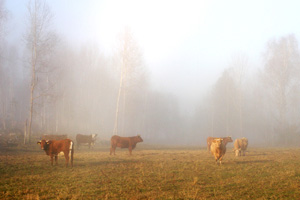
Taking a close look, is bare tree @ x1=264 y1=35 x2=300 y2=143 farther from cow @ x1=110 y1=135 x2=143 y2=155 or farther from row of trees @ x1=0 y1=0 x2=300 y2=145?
cow @ x1=110 y1=135 x2=143 y2=155

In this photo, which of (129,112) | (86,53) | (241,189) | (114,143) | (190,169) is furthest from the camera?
(129,112)

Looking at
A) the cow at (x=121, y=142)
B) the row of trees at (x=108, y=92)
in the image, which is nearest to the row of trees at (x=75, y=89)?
the row of trees at (x=108, y=92)

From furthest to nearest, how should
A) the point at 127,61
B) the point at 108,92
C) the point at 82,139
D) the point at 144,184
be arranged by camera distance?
the point at 108,92 → the point at 127,61 → the point at 82,139 → the point at 144,184

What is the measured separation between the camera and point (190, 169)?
10602 mm

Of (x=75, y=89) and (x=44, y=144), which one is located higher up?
(x=75, y=89)

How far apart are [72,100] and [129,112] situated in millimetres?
11406

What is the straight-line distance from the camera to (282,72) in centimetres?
3375

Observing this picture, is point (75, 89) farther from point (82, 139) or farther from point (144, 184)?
point (144, 184)

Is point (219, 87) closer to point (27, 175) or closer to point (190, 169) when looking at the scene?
point (190, 169)

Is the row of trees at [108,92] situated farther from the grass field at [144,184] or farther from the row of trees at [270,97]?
the grass field at [144,184]

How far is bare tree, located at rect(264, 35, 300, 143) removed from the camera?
33.6 metres

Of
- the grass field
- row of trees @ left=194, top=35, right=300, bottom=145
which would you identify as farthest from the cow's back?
row of trees @ left=194, top=35, right=300, bottom=145

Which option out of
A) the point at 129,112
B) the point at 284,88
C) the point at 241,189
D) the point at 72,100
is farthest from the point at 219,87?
the point at 241,189

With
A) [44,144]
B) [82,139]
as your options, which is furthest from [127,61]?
[44,144]
